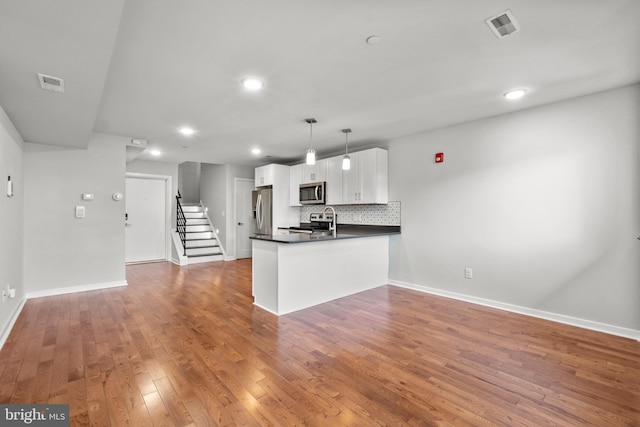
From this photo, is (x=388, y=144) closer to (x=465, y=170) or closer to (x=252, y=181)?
(x=465, y=170)

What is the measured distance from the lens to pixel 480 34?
6.68 feet

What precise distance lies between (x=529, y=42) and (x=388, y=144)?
9.38ft

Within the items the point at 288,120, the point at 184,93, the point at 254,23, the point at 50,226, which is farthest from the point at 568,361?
the point at 50,226

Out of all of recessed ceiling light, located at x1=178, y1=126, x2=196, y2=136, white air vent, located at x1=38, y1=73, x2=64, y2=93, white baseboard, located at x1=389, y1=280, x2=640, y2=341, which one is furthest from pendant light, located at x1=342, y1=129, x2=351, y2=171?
white air vent, located at x1=38, y1=73, x2=64, y2=93

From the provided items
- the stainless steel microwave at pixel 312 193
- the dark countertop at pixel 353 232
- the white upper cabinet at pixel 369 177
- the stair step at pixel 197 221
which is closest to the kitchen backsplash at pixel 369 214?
the dark countertop at pixel 353 232

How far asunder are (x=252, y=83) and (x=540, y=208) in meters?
3.42

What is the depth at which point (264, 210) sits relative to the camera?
262 inches

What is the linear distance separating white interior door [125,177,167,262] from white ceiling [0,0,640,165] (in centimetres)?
300

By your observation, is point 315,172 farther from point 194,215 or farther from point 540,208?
point 194,215

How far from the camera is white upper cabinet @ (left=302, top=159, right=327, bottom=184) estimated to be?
573cm

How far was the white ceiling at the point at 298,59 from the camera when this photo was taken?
1.75 m

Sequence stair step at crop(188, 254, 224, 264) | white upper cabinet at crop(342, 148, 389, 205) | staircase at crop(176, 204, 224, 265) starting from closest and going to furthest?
white upper cabinet at crop(342, 148, 389, 205) < stair step at crop(188, 254, 224, 264) < staircase at crop(176, 204, 224, 265)

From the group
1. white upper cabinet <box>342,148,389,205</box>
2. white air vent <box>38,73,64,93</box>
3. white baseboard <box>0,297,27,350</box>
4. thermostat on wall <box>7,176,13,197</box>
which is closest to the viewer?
white air vent <box>38,73,64,93</box>

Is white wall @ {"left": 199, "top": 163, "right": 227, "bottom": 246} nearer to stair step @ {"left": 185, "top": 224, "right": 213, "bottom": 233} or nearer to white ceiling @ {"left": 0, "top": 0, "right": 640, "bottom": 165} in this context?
stair step @ {"left": 185, "top": 224, "right": 213, "bottom": 233}
